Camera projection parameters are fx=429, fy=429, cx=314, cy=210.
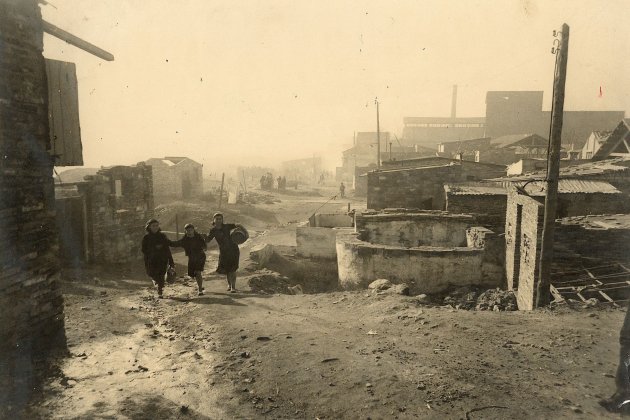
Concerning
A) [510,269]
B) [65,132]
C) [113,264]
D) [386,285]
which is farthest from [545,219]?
[113,264]

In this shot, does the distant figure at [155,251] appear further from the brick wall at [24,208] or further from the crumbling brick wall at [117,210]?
the crumbling brick wall at [117,210]

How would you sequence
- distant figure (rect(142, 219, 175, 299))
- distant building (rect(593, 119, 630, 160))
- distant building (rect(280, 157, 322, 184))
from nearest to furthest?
distant figure (rect(142, 219, 175, 299)) < distant building (rect(593, 119, 630, 160)) < distant building (rect(280, 157, 322, 184))

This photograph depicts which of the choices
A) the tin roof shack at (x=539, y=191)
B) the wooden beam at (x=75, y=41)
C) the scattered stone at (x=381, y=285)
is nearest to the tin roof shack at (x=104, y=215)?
the wooden beam at (x=75, y=41)

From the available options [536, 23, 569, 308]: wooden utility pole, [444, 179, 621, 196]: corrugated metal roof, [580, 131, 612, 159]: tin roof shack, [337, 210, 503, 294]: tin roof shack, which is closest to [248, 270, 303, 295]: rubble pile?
[337, 210, 503, 294]: tin roof shack

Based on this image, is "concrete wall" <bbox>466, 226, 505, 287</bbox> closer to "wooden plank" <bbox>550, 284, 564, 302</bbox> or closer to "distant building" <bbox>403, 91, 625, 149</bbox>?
"wooden plank" <bbox>550, 284, 564, 302</bbox>

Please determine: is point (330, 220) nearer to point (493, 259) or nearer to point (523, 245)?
point (493, 259)

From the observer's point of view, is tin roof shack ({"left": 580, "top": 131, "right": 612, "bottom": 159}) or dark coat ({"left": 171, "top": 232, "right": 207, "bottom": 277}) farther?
tin roof shack ({"left": 580, "top": 131, "right": 612, "bottom": 159})

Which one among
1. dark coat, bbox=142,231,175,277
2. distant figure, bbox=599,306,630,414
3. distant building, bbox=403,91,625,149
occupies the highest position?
distant building, bbox=403,91,625,149

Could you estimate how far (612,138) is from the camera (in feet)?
89.6

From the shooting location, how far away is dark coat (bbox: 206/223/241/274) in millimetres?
8852

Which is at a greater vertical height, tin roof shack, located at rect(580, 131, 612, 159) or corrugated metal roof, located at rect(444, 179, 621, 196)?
tin roof shack, located at rect(580, 131, 612, 159)

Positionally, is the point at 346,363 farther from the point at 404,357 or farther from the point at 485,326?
the point at 485,326

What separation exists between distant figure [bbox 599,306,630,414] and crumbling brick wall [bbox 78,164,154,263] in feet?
46.3

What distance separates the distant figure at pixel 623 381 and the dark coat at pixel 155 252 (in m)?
7.08
